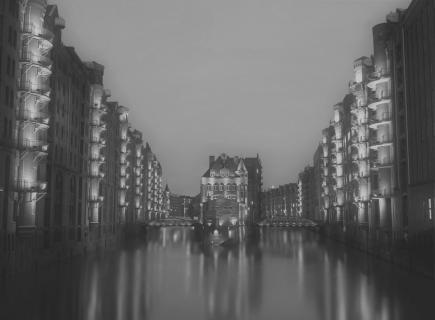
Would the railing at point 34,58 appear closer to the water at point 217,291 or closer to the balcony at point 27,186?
the balcony at point 27,186

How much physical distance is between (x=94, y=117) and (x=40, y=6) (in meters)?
30.4

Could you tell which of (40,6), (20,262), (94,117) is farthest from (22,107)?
(94,117)

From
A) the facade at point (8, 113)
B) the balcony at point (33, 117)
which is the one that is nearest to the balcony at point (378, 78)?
the balcony at point (33, 117)

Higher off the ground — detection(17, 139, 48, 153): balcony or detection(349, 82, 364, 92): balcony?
Answer: detection(349, 82, 364, 92): balcony

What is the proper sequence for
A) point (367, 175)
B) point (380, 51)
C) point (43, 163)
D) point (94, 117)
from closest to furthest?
point (43, 163)
point (380, 51)
point (367, 175)
point (94, 117)

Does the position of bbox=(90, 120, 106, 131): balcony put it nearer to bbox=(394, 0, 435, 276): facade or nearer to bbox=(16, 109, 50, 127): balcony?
bbox=(16, 109, 50, 127): balcony

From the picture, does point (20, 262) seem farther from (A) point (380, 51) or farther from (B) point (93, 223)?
(A) point (380, 51)

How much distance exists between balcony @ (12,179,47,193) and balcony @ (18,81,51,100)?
8.88m

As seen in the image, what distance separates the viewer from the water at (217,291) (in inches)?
1199

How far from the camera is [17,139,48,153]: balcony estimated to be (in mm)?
47625

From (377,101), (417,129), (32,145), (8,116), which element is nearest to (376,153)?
(377,101)

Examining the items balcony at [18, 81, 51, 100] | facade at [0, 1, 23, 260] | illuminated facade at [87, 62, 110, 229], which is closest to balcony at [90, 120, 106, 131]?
illuminated facade at [87, 62, 110, 229]

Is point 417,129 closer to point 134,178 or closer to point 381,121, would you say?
point 381,121

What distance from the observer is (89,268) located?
53188mm
